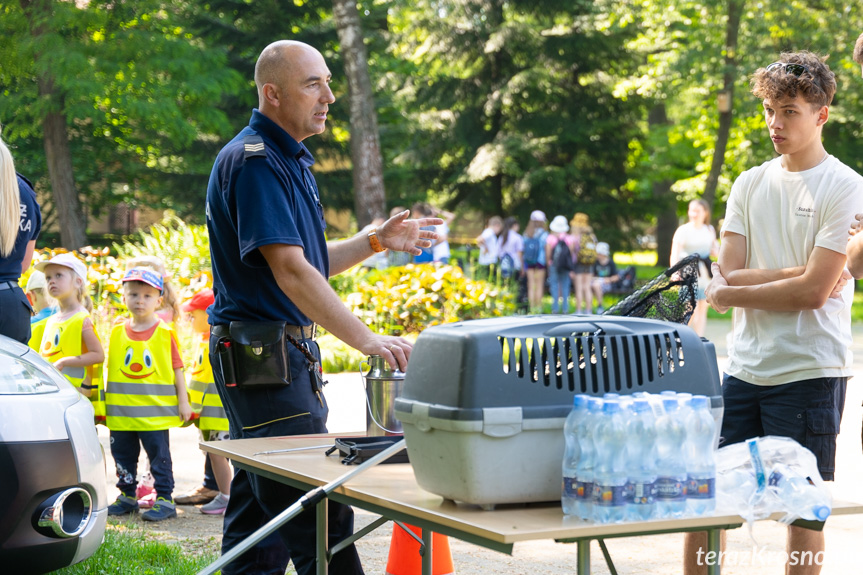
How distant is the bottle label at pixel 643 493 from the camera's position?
221 centimetres

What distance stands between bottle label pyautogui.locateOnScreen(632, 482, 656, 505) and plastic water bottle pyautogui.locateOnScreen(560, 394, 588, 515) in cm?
13

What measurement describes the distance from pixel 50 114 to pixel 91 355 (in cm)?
1779

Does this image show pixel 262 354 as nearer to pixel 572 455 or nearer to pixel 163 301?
pixel 572 455

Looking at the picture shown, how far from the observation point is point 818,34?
25812 millimetres

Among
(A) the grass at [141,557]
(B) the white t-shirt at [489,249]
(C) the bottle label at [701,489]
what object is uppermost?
(B) the white t-shirt at [489,249]

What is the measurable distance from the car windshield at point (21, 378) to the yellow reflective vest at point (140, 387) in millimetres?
2032

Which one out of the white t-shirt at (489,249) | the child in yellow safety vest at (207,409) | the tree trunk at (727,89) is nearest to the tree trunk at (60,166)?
the white t-shirt at (489,249)

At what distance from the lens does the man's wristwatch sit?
4.11 meters

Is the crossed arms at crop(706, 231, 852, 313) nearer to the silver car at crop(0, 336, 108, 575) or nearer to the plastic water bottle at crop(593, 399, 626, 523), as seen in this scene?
the plastic water bottle at crop(593, 399, 626, 523)

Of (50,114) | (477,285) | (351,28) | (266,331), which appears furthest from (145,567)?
(50,114)

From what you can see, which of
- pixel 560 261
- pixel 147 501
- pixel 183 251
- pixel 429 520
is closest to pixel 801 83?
pixel 429 520

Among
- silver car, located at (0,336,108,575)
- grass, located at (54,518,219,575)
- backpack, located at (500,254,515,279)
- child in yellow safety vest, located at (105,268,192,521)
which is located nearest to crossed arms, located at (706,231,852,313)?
silver car, located at (0,336,108,575)

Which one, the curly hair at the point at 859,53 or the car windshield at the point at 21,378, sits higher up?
the curly hair at the point at 859,53

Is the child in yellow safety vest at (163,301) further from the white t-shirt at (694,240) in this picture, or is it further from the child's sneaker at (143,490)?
the white t-shirt at (694,240)
